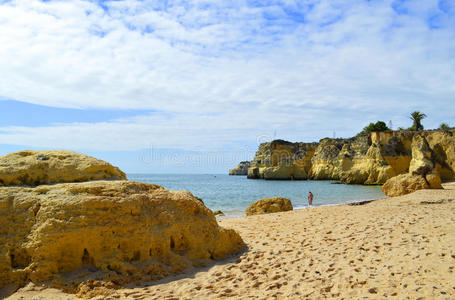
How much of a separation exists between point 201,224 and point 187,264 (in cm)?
79

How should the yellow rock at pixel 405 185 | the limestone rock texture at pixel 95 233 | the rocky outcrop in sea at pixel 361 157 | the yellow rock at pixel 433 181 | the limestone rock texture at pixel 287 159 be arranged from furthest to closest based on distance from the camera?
the limestone rock texture at pixel 287 159 → the rocky outcrop in sea at pixel 361 157 → the yellow rock at pixel 433 181 → the yellow rock at pixel 405 185 → the limestone rock texture at pixel 95 233

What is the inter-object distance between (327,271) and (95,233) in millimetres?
3606

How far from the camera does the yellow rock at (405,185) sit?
2006cm

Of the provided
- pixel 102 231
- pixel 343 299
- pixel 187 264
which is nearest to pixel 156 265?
pixel 187 264

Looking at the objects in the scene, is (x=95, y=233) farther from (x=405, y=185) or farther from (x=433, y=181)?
(x=433, y=181)

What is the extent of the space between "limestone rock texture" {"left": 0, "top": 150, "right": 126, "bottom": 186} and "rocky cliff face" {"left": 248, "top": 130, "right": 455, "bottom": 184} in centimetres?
2425

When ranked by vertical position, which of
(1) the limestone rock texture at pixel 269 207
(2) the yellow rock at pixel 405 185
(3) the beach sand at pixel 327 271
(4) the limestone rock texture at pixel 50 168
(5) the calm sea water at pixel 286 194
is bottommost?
(5) the calm sea water at pixel 286 194

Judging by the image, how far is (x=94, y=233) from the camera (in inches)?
183

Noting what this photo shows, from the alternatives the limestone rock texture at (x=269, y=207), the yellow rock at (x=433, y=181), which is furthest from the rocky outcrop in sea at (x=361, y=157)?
the limestone rock texture at (x=269, y=207)

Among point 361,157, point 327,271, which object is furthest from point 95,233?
point 361,157

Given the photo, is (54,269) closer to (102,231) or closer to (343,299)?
(102,231)

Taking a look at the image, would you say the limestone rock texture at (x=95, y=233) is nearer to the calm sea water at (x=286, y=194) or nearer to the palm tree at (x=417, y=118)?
the calm sea water at (x=286, y=194)

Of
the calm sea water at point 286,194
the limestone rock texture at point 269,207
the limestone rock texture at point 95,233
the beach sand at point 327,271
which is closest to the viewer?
the beach sand at point 327,271

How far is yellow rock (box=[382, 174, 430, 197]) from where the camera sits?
2006 cm
